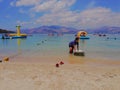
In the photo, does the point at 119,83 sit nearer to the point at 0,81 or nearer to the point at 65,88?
the point at 65,88

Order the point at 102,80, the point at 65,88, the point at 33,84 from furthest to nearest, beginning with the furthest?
the point at 102,80, the point at 33,84, the point at 65,88

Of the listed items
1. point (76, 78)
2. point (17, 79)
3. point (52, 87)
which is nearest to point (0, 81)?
point (17, 79)

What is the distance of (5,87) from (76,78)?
2.58m

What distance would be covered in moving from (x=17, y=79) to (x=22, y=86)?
1083 millimetres

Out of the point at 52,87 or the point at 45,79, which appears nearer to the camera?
the point at 52,87

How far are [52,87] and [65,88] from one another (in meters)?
0.41

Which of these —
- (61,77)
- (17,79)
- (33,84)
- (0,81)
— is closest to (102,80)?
(61,77)

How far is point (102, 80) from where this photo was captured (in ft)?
26.8

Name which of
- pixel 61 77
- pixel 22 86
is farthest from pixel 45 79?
pixel 22 86

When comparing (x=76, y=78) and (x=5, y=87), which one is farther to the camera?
(x=76, y=78)

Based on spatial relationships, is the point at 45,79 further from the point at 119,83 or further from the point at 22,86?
the point at 119,83

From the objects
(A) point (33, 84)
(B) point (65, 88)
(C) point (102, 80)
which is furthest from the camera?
(C) point (102, 80)

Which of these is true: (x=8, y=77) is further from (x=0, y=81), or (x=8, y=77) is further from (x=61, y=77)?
(x=61, y=77)

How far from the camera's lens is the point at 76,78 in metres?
8.43
